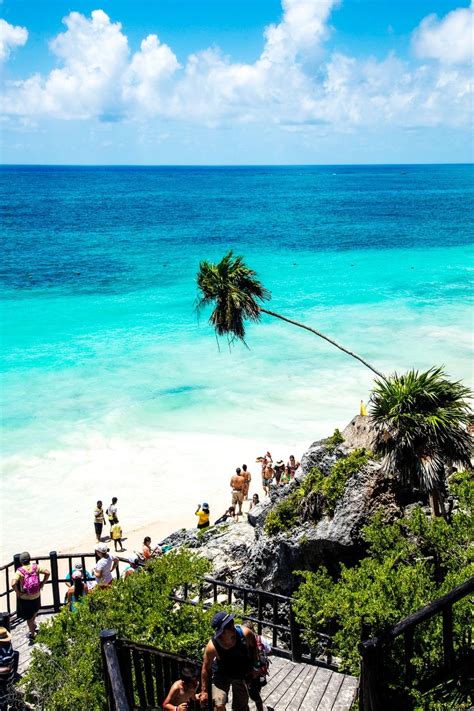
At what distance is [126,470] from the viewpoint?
86.6 feet

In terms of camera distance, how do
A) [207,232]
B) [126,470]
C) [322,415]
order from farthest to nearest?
[207,232]
[322,415]
[126,470]

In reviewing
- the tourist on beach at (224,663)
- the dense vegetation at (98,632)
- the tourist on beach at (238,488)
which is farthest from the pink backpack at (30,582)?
the tourist on beach at (238,488)

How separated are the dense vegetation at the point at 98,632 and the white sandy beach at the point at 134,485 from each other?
480 inches

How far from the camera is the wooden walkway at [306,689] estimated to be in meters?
8.27

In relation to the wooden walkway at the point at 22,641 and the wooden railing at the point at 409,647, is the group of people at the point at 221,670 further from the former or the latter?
the wooden walkway at the point at 22,641

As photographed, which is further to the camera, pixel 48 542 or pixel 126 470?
pixel 126 470

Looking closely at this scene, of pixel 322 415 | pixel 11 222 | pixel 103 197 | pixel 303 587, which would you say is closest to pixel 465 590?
pixel 303 587

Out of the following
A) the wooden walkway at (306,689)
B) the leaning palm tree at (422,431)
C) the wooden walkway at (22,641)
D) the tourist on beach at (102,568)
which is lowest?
the wooden walkway at (22,641)

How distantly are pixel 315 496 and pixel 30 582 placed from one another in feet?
18.2

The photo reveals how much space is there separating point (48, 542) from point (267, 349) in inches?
943

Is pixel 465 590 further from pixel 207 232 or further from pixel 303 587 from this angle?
pixel 207 232

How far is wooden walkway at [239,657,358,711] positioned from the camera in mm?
8273

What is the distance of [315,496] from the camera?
1302 cm

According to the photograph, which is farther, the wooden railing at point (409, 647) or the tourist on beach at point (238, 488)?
the tourist on beach at point (238, 488)
